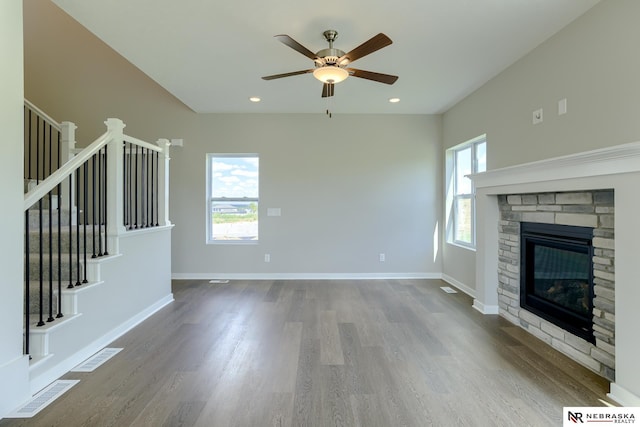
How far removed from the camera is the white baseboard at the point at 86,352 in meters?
2.02

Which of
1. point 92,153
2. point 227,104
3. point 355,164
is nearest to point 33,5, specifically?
point 227,104

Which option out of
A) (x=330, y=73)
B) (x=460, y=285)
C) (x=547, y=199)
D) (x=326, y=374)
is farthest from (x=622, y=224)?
(x=460, y=285)

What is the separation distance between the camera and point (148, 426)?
1.69 m

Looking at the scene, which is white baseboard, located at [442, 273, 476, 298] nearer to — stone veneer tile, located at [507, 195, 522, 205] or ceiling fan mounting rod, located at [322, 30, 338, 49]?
stone veneer tile, located at [507, 195, 522, 205]

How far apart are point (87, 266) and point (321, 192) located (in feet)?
10.8

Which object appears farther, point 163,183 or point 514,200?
point 163,183

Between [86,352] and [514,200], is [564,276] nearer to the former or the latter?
[514,200]

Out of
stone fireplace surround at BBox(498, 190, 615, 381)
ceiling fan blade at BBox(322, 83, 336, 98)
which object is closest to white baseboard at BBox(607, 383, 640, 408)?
stone fireplace surround at BBox(498, 190, 615, 381)

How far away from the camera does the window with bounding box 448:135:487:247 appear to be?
429cm

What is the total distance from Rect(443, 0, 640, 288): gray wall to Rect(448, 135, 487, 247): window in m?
0.48

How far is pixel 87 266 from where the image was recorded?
258 cm

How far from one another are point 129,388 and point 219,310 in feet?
5.05

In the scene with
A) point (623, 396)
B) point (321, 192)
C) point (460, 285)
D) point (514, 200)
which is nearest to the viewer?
point (623, 396)

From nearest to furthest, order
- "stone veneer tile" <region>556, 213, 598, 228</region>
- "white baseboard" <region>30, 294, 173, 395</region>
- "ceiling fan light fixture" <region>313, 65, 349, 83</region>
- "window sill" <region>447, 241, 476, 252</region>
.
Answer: "white baseboard" <region>30, 294, 173, 395</region> → "stone veneer tile" <region>556, 213, 598, 228</region> → "ceiling fan light fixture" <region>313, 65, 349, 83</region> → "window sill" <region>447, 241, 476, 252</region>
